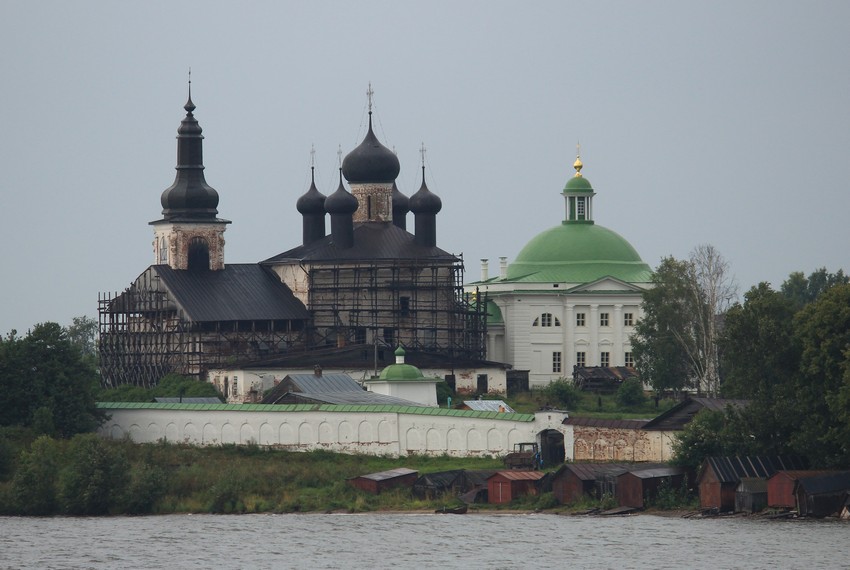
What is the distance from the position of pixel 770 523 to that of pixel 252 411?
1898 cm

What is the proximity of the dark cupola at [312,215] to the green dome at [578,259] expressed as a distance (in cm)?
760

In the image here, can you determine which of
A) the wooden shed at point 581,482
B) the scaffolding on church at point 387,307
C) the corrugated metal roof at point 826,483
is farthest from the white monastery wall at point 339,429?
the scaffolding on church at point 387,307

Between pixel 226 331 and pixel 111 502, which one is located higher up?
pixel 226 331

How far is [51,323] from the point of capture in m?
75.0

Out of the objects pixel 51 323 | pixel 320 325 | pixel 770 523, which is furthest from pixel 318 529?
pixel 320 325

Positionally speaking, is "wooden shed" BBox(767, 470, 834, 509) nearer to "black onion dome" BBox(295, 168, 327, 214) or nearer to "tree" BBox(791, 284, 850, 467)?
"tree" BBox(791, 284, 850, 467)

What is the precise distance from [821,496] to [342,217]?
36.0 meters

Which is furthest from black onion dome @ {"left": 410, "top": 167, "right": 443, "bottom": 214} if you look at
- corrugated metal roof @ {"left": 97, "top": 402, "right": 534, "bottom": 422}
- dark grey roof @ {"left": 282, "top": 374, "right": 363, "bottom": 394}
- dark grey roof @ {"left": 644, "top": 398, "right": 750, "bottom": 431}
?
dark grey roof @ {"left": 644, "top": 398, "right": 750, "bottom": 431}

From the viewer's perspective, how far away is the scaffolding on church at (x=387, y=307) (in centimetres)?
9331

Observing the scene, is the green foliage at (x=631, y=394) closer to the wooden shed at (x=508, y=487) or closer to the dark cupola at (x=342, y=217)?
the dark cupola at (x=342, y=217)

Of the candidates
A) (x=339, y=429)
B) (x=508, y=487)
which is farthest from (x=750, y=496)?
(x=339, y=429)

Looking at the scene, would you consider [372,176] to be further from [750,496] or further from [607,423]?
[750,496]

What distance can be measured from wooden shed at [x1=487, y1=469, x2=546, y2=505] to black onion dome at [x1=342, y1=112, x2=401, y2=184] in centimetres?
3192

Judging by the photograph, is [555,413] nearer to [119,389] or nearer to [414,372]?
[414,372]
